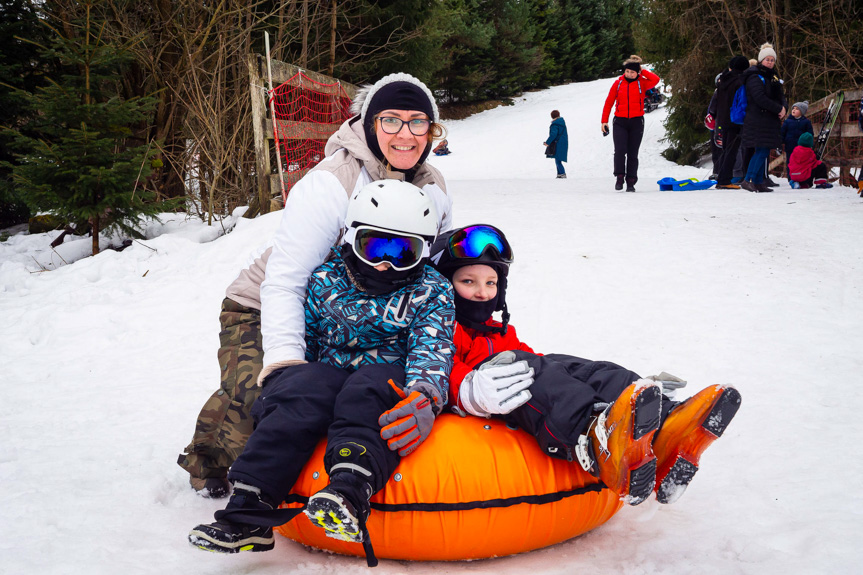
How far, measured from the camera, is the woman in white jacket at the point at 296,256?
7.98 ft

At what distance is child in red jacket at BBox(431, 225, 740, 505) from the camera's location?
1.86 metres

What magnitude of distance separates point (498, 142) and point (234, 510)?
20.7m

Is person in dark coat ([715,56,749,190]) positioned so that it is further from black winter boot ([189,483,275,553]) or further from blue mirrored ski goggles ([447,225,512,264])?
black winter boot ([189,483,275,553])

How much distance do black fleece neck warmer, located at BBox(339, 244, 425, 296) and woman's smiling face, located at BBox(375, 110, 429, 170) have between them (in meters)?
0.52

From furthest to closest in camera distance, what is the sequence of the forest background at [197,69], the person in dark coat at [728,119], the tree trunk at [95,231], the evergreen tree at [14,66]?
the person in dark coat at [728,119]
the evergreen tree at [14,66]
the tree trunk at [95,231]
the forest background at [197,69]

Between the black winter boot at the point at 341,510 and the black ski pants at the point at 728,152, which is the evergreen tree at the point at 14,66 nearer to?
the black winter boot at the point at 341,510

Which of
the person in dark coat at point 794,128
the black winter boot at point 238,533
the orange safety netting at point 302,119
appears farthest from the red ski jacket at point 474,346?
Answer: the person in dark coat at point 794,128

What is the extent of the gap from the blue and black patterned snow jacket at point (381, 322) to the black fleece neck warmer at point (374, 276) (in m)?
0.02

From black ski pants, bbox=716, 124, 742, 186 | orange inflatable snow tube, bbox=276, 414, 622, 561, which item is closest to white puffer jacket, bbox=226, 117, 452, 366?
orange inflatable snow tube, bbox=276, 414, 622, 561

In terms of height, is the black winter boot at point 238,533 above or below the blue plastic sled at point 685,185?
below

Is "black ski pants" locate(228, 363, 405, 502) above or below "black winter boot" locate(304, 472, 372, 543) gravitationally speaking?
above

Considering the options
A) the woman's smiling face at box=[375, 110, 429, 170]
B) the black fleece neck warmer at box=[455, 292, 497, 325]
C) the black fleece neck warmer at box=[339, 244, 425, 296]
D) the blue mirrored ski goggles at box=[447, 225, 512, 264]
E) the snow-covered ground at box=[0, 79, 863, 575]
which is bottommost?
the snow-covered ground at box=[0, 79, 863, 575]

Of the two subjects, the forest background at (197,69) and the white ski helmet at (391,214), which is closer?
the white ski helmet at (391,214)

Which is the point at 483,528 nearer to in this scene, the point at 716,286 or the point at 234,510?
the point at 234,510
